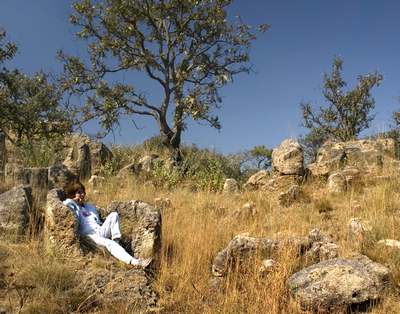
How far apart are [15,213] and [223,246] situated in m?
3.32

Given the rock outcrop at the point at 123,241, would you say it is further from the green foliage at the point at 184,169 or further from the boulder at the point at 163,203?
the green foliage at the point at 184,169

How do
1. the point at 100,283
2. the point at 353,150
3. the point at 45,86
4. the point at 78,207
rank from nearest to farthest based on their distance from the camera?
the point at 100,283
the point at 78,207
the point at 353,150
the point at 45,86

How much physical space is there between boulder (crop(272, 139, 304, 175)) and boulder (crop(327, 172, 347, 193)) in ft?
3.14

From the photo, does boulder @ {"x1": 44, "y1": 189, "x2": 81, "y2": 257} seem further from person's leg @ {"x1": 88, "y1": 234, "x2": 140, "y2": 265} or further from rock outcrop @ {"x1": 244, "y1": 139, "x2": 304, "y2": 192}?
rock outcrop @ {"x1": 244, "y1": 139, "x2": 304, "y2": 192}

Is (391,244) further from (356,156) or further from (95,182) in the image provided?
(95,182)

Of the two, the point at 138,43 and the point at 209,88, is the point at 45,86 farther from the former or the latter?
the point at 209,88

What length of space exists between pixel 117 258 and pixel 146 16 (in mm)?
12844

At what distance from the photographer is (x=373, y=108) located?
25781 mm

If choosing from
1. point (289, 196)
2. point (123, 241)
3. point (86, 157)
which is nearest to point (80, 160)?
point (86, 157)

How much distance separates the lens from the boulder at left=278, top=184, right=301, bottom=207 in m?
9.86

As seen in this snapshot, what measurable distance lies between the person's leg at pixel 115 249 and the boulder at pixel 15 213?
129 centimetres

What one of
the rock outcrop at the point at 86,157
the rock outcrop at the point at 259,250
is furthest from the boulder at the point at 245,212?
the rock outcrop at the point at 86,157

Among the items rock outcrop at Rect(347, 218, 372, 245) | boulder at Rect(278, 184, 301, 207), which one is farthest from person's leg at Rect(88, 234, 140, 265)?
boulder at Rect(278, 184, 301, 207)

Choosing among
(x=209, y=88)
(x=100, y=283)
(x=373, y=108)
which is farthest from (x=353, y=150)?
(x=373, y=108)
